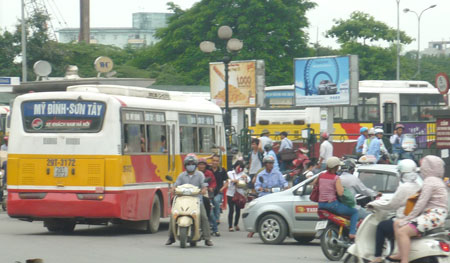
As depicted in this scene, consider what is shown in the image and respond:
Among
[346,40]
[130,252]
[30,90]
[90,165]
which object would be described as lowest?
[130,252]

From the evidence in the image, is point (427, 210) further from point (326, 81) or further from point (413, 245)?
point (326, 81)

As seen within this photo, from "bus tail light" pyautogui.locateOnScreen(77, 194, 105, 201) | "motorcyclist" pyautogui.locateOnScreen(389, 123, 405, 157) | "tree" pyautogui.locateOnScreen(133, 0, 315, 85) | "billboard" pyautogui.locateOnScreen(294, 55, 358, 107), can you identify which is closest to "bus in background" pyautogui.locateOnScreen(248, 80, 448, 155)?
"billboard" pyautogui.locateOnScreen(294, 55, 358, 107)

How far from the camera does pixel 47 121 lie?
19.3 m

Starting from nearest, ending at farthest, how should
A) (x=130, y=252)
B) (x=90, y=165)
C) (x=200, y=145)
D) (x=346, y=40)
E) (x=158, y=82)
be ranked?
(x=130, y=252)
(x=90, y=165)
(x=200, y=145)
(x=158, y=82)
(x=346, y=40)

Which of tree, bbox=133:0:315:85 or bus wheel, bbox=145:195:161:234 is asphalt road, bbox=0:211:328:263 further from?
tree, bbox=133:0:315:85

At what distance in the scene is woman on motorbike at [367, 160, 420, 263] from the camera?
435 inches

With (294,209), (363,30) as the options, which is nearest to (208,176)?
(294,209)

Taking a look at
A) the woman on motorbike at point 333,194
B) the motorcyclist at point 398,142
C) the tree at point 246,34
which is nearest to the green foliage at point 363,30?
the tree at point 246,34

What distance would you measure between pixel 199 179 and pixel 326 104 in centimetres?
2091

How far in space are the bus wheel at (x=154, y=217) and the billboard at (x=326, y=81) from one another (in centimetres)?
1805

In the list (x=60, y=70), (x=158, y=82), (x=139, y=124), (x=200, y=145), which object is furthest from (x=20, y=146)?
(x=158, y=82)

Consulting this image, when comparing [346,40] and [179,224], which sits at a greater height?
[346,40]

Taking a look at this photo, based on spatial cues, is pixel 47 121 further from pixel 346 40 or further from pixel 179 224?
pixel 346 40

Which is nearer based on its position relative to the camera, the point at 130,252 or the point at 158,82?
the point at 130,252
